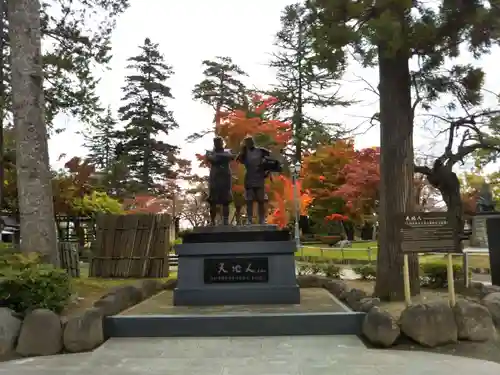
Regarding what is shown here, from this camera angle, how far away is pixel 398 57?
9.90 meters

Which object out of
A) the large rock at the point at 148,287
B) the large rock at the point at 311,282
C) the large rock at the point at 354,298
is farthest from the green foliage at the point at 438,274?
the large rock at the point at 148,287

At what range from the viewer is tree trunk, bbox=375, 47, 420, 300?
9969mm

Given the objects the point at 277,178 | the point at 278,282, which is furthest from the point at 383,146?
the point at 277,178

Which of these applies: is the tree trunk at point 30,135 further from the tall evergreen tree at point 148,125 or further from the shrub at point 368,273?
the tall evergreen tree at point 148,125

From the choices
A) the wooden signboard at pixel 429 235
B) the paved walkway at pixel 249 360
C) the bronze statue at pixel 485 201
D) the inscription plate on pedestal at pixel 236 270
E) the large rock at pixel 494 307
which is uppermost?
the bronze statue at pixel 485 201

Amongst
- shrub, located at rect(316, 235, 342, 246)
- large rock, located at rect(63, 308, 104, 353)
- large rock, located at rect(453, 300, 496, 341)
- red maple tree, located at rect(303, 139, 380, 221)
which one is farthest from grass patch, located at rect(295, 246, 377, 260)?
large rock, located at rect(63, 308, 104, 353)

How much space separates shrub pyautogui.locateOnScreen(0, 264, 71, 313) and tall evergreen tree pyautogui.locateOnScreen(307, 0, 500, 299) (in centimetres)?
549

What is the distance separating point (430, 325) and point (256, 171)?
4.78 meters

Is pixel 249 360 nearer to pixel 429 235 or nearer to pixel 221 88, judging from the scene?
pixel 429 235

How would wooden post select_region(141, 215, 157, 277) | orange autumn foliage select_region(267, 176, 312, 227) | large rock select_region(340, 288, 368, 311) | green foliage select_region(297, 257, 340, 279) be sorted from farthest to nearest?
orange autumn foliage select_region(267, 176, 312, 227), wooden post select_region(141, 215, 157, 277), green foliage select_region(297, 257, 340, 279), large rock select_region(340, 288, 368, 311)

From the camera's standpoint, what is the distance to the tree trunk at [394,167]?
9.97 meters

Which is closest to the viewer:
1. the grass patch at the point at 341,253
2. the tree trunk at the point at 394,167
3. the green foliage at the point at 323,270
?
the tree trunk at the point at 394,167

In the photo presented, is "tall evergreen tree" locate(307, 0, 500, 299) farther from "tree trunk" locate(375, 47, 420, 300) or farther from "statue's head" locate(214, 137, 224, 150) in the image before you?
"statue's head" locate(214, 137, 224, 150)

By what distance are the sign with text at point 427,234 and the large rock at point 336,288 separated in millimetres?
2518
